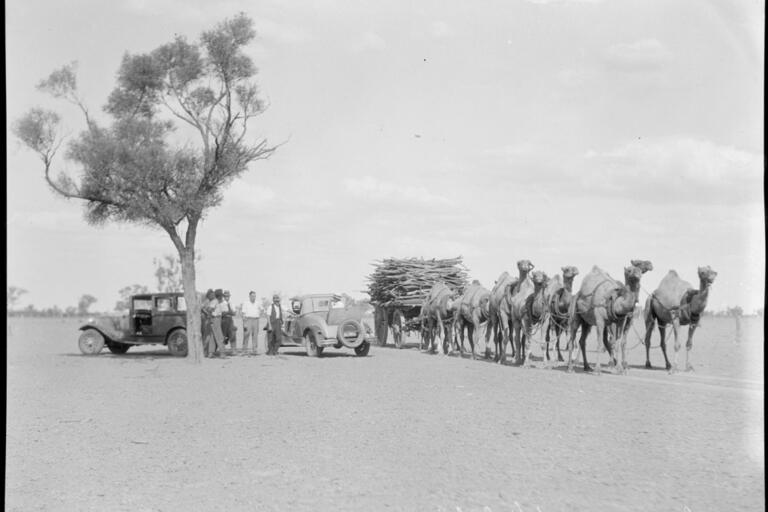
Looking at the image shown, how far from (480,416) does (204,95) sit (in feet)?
41.4

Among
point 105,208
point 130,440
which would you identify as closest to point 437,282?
point 105,208

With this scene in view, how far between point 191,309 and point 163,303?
1845mm

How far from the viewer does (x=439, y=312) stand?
24.2 m

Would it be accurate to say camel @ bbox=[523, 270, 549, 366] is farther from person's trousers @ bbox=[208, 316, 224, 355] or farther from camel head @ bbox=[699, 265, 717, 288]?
person's trousers @ bbox=[208, 316, 224, 355]

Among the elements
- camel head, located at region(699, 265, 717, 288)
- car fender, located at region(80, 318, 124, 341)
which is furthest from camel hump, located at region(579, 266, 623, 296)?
car fender, located at region(80, 318, 124, 341)

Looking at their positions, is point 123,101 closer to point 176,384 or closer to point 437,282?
point 176,384

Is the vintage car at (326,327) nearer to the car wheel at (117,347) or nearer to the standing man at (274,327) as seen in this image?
the standing man at (274,327)

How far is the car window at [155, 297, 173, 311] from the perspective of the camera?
21.9 m

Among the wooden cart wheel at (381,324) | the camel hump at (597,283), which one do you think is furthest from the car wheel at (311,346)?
the camel hump at (597,283)

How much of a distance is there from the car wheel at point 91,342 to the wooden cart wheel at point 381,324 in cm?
943

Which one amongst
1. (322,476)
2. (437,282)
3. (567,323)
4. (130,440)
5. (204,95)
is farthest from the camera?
(437,282)

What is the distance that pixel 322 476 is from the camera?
23.7 ft

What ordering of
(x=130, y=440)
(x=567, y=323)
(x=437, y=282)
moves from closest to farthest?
(x=130, y=440)
(x=567, y=323)
(x=437, y=282)

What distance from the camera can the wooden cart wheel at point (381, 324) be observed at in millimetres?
28406
